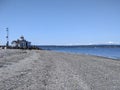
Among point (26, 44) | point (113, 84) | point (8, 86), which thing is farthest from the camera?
point (26, 44)

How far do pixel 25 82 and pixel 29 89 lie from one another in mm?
2144

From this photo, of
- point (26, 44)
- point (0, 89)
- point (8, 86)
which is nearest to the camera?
point (0, 89)

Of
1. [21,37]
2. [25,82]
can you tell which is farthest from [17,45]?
[25,82]

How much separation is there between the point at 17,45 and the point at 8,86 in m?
98.9

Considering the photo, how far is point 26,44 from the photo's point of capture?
110625 millimetres

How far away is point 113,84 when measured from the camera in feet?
48.9

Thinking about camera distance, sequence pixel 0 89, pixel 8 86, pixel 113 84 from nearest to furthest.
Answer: pixel 0 89 < pixel 8 86 < pixel 113 84

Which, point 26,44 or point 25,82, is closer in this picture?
point 25,82

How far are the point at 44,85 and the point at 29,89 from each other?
133cm

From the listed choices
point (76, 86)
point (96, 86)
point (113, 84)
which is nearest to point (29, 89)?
point (76, 86)

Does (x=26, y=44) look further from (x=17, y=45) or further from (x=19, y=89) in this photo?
(x=19, y=89)

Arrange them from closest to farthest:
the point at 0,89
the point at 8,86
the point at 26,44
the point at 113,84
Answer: the point at 0,89 → the point at 8,86 → the point at 113,84 → the point at 26,44

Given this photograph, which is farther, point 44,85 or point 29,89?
point 44,85

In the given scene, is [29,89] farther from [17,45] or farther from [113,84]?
[17,45]
